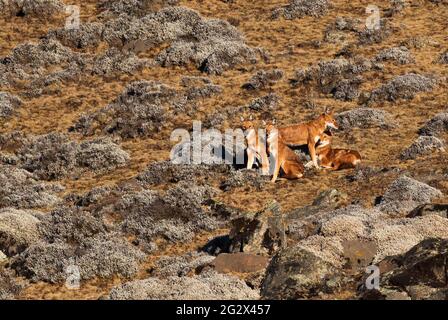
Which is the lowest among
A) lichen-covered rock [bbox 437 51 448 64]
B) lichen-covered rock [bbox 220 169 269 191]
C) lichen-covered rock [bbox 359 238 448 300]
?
lichen-covered rock [bbox 220 169 269 191]

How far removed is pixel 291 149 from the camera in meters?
23.7

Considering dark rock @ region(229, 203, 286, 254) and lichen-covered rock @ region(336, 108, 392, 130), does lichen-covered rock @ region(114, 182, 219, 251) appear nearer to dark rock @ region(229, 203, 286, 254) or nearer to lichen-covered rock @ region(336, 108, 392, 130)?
dark rock @ region(229, 203, 286, 254)

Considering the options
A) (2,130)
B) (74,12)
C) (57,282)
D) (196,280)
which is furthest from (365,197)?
(74,12)

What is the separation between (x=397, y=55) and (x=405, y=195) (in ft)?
39.1

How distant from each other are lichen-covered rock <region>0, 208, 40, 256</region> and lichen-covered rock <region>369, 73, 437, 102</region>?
12436 mm

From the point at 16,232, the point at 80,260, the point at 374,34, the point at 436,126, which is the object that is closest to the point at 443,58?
the point at 374,34

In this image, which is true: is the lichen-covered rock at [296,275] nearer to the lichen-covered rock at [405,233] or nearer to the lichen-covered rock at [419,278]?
the lichen-covered rock at [419,278]

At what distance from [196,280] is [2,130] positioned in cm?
1447

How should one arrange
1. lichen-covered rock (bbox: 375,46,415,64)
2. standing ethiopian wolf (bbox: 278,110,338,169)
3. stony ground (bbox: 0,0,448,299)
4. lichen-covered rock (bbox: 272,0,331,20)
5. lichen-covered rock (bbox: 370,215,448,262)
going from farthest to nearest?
lichen-covered rock (bbox: 272,0,331,20) < lichen-covered rock (bbox: 375,46,415,64) < standing ethiopian wolf (bbox: 278,110,338,169) < stony ground (bbox: 0,0,448,299) < lichen-covered rock (bbox: 370,215,448,262)

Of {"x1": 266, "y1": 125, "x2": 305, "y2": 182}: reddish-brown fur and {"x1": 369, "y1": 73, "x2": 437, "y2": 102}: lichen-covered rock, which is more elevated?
{"x1": 369, "y1": 73, "x2": 437, "y2": 102}: lichen-covered rock

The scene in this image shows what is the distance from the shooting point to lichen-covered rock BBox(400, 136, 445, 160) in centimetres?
2277

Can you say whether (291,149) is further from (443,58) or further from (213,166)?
(443,58)

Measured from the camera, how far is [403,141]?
2405 centimetres

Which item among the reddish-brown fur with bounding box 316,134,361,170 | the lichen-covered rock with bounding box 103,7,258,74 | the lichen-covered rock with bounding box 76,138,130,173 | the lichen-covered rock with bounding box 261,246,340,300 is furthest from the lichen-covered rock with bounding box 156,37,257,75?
the lichen-covered rock with bounding box 261,246,340,300
